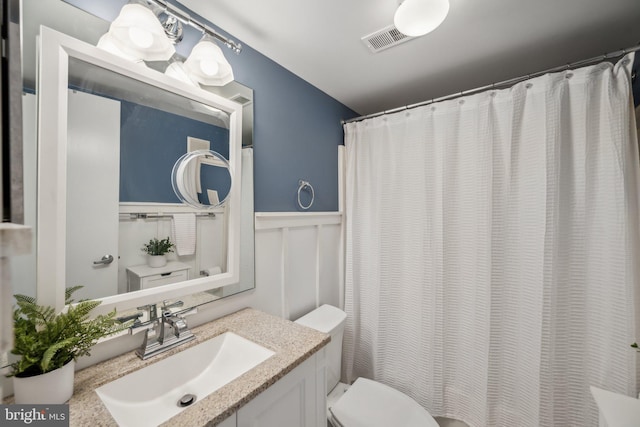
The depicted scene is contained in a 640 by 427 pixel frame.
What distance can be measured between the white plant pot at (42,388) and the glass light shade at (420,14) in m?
1.64

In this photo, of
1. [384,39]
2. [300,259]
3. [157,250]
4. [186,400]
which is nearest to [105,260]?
[157,250]

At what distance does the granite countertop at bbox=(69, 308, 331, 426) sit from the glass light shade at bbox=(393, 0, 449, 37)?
136 cm

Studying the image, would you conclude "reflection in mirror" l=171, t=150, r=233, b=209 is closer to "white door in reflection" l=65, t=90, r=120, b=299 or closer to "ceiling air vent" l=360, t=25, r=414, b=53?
"white door in reflection" l=65, t=90, r=120, b=299

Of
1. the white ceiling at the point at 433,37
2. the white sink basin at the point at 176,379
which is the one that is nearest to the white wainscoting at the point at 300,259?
the white sink basin at the point at 176,379

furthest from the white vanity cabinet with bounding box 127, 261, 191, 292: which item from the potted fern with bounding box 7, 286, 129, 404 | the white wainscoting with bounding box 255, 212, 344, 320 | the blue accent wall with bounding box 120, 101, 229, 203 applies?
the white wainscoting with bounding box 255, 212, 344, 320

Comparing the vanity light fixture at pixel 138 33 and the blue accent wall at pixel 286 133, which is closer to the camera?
the vanity light fixture at pixel 138 33

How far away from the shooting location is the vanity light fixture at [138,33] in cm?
86

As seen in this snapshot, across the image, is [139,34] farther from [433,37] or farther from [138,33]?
[433,37]

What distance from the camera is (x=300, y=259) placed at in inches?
67.1

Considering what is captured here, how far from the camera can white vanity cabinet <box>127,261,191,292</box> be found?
3.09ft

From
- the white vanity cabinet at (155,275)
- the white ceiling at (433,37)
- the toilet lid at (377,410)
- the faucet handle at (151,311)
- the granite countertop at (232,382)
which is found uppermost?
the white ceiling at (433,37)

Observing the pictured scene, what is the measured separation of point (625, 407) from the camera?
87 centimetres

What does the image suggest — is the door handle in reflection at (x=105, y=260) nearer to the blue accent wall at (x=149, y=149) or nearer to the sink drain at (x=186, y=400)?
the blue accent wall at (x=149, y=149)

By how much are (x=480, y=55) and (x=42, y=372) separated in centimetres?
234
